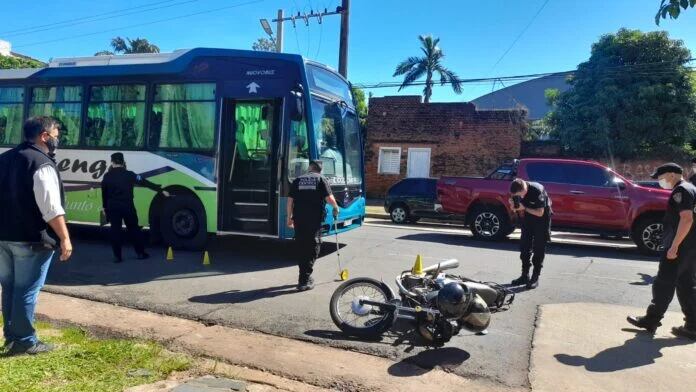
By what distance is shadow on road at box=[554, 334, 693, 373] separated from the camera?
14.8 ft

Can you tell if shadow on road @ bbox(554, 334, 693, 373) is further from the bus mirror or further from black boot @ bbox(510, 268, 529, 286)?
the bus mirror

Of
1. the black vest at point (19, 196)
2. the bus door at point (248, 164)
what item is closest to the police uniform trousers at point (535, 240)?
the bus door at point (248, 164)

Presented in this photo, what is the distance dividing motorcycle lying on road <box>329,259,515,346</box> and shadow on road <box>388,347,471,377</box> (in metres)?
0.13

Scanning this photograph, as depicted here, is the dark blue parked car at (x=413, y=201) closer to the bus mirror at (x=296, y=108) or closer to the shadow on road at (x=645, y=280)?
the shadow on road at (x=645, y=280)

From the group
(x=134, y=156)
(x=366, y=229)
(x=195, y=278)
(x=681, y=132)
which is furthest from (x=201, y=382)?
(x=681, y=132)

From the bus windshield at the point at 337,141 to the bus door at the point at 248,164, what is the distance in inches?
28.9

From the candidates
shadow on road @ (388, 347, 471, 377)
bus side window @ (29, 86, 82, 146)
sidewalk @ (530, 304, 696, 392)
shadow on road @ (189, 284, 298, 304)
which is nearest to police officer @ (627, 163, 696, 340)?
sidewalk @ (530, 304, 696, 392)

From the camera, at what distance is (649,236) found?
10383mm

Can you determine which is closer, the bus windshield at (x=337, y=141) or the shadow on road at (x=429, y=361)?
the shadow on road at (x=429, y=361)

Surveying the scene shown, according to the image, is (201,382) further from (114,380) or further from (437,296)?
(437,296)

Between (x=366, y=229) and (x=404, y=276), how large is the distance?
8.04 metres

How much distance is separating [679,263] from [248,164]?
6261 millimetres

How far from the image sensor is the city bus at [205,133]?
27.0 feet

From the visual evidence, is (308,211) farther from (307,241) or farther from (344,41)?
(344,41)
